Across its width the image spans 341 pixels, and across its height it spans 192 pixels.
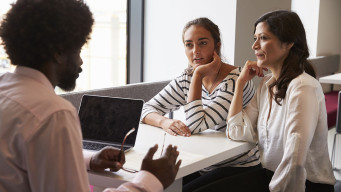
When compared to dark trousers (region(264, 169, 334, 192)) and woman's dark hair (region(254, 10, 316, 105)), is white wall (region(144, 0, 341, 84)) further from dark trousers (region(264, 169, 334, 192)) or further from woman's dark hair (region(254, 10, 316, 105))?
dark trousers (region(264, 169, 334, 192))

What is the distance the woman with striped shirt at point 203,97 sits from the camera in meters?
2.04

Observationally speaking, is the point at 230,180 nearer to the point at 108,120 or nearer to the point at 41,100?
the point at 108,120

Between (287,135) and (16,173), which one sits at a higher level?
(16,173)

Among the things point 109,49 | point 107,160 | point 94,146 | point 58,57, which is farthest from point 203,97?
point 109,49

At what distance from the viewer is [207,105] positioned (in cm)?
219

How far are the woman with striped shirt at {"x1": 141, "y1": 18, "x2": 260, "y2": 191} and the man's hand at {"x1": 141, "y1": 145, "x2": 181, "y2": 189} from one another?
82 cm

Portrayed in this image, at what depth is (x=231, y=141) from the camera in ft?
6.40

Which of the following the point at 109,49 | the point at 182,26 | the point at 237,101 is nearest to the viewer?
the point at 237,101

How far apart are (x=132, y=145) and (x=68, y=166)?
88 cm

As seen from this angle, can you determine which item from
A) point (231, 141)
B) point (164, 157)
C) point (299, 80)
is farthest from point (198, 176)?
point (164, 157)

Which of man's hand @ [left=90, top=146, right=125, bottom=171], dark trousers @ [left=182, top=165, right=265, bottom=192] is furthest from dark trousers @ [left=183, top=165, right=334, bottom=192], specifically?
man's hand @ [left=90, top=146, right=125, bottom=171]

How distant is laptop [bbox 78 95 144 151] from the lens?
181 centimetres

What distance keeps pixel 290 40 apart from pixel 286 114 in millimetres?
336

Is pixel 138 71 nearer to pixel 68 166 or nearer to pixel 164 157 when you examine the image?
pixel 164 157
